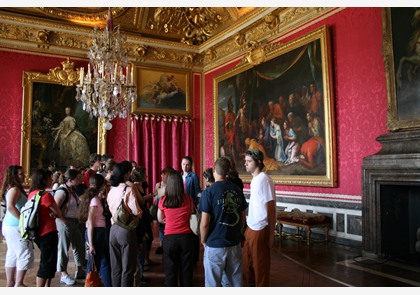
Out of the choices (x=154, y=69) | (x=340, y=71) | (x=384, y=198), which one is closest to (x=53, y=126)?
(x=154, y=69)

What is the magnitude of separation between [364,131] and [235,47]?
5.23m

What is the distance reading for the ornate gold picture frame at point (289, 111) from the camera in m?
7.83

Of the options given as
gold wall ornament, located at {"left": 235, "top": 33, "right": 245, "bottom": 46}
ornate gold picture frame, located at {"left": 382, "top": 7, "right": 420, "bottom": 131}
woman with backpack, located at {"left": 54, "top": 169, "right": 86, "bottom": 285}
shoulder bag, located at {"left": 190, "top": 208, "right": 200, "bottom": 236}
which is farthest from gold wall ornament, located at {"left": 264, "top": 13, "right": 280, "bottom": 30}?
shoulder bag, located at {"left": 190, "top": 208, "right": 200, "bottom": 236}

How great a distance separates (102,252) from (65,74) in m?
7.79

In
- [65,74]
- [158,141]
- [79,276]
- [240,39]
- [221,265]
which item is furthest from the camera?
[158,141]

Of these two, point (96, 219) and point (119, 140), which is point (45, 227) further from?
point (119, 140)

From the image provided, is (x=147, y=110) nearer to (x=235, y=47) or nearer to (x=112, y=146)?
(x=112, y=146)

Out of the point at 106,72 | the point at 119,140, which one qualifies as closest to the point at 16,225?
the point at 106,72

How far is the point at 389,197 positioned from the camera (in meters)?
6.30

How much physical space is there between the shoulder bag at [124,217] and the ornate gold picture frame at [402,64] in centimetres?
480

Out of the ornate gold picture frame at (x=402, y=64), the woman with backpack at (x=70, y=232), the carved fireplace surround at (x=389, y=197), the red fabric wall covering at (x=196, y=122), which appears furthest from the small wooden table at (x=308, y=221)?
the red fabric wall covering at (x=196, y=122)

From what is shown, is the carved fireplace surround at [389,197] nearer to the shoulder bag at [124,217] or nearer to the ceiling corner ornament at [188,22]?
the shoulder bag at [124,217]

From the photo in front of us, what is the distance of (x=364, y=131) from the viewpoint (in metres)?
7.11

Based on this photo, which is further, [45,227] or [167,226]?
[45,227]
